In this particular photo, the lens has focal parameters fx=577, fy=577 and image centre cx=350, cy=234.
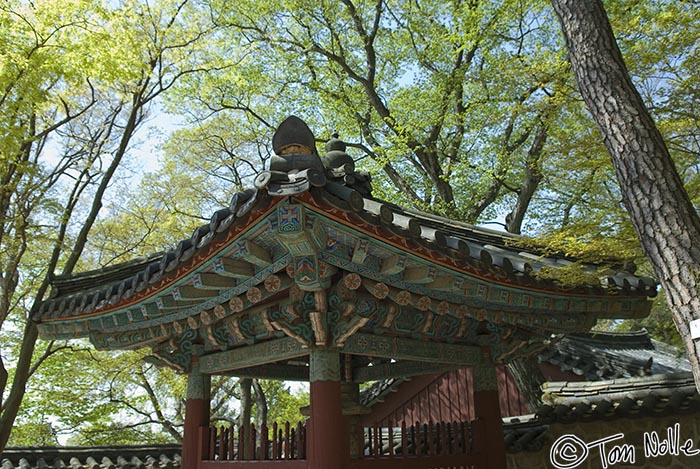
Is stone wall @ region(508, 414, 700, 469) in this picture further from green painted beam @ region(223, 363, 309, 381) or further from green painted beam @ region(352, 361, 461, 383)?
green painted beam @ region(223, 363, 309, 381)

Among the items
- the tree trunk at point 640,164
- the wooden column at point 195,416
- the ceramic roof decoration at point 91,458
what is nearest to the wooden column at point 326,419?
the wooden column at point 195,416

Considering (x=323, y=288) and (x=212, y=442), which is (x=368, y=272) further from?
(x=212, y=442)

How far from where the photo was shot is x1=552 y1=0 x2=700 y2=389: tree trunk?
4051 millimetres

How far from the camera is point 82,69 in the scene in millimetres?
8039

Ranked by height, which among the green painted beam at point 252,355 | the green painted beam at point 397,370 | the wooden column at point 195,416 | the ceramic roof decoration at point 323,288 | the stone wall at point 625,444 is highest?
the ceramic roof decoration at point 323,288

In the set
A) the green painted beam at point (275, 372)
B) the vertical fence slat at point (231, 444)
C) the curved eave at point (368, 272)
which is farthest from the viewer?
the green painted beam at point (275, 372)

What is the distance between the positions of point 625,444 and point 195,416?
4.84 metres

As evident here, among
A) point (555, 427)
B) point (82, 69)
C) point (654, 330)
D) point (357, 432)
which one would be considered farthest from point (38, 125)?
point (654, 330)

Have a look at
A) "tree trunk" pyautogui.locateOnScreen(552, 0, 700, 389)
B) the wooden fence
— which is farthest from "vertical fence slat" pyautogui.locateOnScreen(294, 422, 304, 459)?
"tree trunk" pyautogui.locateOnScreen(552, 0, 700, 389)

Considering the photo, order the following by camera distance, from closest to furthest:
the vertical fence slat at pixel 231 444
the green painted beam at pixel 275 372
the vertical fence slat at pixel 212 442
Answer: the vertical fence slat at pixel 231 444 → the vertical fence slat at pixel 212 442 → the green painted beam at pixel 275 372

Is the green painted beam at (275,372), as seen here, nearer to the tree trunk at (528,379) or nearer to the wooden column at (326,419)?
the wooden column at (326,419)

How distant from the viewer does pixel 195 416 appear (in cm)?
591

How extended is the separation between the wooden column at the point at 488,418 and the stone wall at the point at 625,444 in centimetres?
147

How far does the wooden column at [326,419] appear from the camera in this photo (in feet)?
14.5
